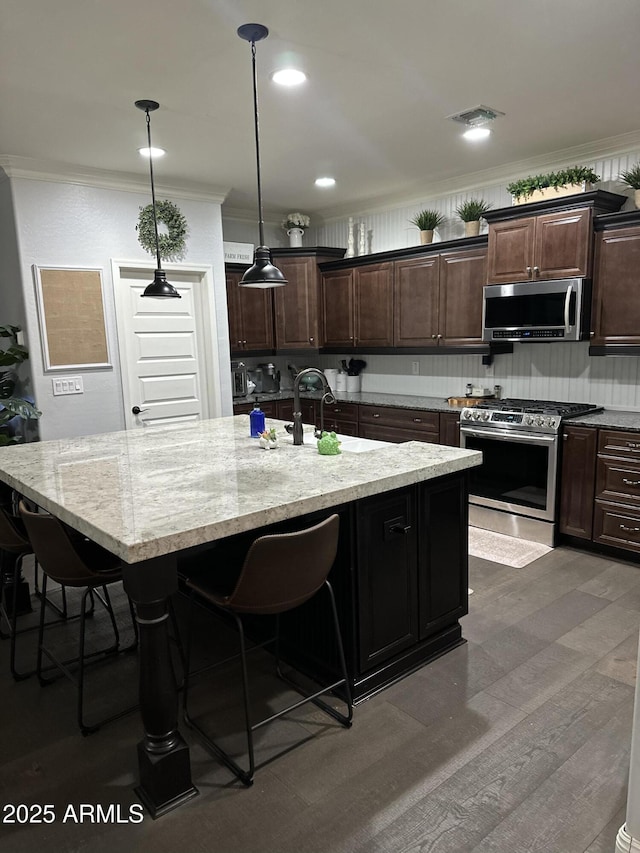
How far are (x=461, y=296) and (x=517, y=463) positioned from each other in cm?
148

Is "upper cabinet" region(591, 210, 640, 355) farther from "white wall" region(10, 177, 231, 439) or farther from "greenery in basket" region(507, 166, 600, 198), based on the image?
"white wall" region(10, 177, 231, 439)

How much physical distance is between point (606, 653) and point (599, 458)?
141cm

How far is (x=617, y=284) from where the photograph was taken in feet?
12.6

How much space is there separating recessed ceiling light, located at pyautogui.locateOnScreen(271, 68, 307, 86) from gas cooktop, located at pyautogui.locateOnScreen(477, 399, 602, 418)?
2526 mm

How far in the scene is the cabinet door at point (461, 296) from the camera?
15.4 ft

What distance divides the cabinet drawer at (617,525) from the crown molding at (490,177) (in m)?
2.42

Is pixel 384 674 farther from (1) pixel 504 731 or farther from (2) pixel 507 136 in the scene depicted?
(2) pixel 507 136

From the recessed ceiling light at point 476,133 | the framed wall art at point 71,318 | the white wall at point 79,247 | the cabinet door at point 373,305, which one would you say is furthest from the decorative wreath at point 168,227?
the recessed ceiling light at point 476,133

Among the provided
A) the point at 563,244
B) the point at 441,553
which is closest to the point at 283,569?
the point at 441,553

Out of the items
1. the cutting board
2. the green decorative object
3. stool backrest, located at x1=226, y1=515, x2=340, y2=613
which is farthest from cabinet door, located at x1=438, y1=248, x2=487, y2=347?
stool backrest, located at x1=226, y1=515, x2=340, y2=613

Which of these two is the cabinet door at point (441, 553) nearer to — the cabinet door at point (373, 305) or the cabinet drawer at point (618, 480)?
the cabinet drawer at point (618, 480)

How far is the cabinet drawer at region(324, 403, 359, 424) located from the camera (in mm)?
5547

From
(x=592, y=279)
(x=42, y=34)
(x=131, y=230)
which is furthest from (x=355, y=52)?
(x=131, y=230)

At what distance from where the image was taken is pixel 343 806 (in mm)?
1874
